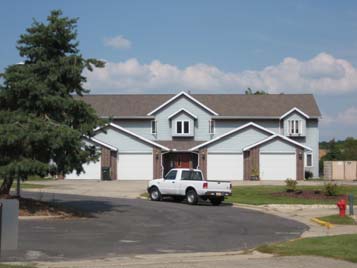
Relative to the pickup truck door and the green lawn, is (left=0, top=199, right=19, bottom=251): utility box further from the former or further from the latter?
the pickup truck door

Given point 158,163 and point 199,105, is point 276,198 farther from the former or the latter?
point 199,105

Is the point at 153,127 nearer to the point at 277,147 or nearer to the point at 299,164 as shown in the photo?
the point at 277,147

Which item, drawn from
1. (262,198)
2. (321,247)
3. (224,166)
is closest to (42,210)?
(321,247)

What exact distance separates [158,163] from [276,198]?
22162 millimetres

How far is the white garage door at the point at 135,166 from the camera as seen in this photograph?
181ft

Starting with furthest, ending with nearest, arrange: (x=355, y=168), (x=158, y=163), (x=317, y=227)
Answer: (x=355, y=168)
(x=158, y=163)
(x=317, y=227)

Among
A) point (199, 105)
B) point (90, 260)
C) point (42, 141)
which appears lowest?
point (90, 260)

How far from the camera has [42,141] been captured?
2223 cm

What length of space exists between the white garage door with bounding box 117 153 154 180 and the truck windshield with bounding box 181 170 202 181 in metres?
22.4

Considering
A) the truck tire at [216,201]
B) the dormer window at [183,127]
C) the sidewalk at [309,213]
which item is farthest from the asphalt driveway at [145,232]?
the dormer window at [183,127]

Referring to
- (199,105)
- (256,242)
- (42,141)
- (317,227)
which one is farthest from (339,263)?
(199,105)

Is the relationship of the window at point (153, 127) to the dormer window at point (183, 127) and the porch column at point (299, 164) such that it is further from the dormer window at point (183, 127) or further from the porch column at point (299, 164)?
the porch column at point (299, 164)

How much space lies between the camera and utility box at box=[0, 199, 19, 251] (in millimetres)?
7922

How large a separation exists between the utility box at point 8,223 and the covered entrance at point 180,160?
1930 inches
